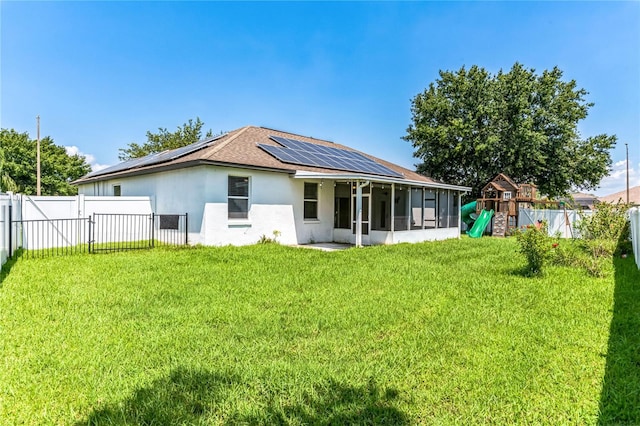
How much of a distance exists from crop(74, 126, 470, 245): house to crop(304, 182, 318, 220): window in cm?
4

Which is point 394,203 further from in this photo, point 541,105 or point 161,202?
point 541,105

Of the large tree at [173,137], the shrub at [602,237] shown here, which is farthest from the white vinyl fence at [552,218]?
the large tree at [173,137]

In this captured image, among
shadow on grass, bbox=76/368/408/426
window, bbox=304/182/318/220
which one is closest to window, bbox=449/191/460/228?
window, bbox=304/182/318/220

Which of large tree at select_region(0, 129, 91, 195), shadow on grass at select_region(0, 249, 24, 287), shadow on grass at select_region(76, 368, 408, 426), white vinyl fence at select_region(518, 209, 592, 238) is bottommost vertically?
shadow on grass at select_region(76, 368, 408, 426)

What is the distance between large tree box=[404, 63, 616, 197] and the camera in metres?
21.3

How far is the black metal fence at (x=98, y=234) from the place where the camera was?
34.6 ft

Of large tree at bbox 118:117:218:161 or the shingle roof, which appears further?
large tree at bbox 118:117:218:161

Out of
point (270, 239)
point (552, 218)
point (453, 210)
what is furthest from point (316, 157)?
point (552, 218)

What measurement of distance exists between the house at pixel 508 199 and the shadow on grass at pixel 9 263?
21154 mm

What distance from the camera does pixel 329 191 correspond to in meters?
14.4

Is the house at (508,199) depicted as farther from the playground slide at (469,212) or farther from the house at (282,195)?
the house at (282,195)

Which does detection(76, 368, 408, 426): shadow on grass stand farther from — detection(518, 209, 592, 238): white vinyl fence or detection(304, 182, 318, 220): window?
detection(518, 209, 592, 238): white vinyl fence

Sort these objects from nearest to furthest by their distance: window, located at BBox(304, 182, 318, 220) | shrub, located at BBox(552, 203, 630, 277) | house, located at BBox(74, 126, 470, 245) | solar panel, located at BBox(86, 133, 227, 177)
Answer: shrub, located at BBox(552, 203, 630, 277)
house, located at BBox(74, 126, 470, 245)
solar panel, located at BBox(86, 133, 227, 177)
window, located at BBox(304, 182, 318, 220)

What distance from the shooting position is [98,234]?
12.2 m
